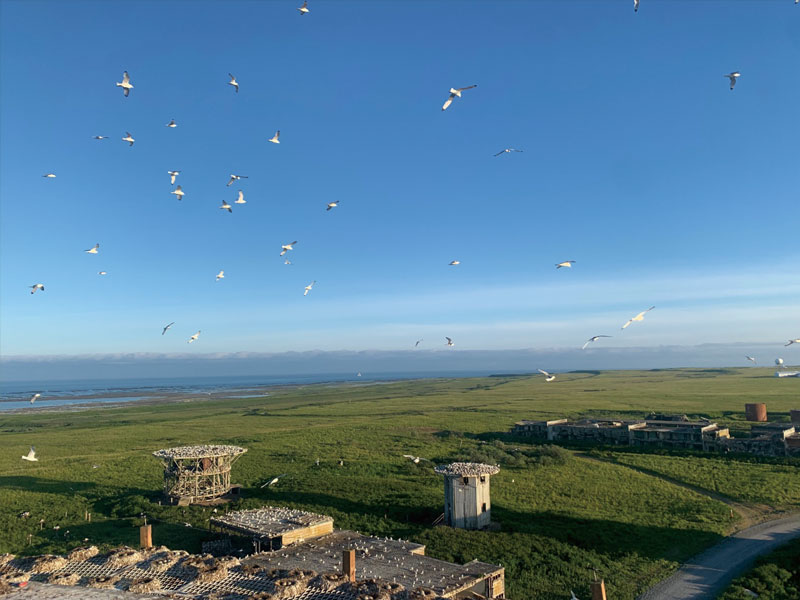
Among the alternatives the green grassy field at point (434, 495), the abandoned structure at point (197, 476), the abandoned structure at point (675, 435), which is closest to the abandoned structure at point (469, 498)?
the green grassy field at point (434, 495)

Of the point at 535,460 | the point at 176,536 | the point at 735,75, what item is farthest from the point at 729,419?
the point at 176,536

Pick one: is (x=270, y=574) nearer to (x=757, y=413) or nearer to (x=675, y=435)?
(x=675, y=435)

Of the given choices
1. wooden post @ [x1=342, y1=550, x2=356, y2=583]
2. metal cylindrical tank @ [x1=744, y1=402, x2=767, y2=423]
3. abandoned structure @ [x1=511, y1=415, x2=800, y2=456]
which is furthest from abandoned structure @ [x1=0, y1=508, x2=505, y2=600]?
metal cylindrical tank @ [x1=744, y1=402, x2=767, y2=423]

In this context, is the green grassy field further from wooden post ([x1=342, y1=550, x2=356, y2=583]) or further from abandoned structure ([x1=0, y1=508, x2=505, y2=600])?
wooden post ([x1=342, y1=550, x2=356, y2=583])

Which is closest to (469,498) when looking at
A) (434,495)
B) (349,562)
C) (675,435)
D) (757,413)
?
(434,495)

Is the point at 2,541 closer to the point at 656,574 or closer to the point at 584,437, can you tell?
the point at 656,574

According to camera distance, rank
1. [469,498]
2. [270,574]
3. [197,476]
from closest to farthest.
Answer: [270,574], [469,498], [197,476]
